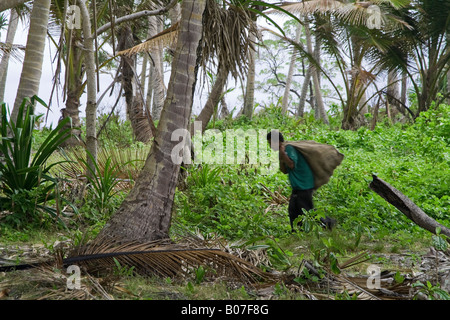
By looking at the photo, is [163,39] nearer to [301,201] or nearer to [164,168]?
[301,201]

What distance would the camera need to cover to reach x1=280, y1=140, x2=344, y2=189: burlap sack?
18.4ft

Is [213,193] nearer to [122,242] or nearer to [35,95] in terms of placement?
[35,95]

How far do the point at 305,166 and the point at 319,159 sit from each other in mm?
191

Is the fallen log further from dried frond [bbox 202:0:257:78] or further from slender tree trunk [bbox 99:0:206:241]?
dried frond [bbox 202:0:257:78]

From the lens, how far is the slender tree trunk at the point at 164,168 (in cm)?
378

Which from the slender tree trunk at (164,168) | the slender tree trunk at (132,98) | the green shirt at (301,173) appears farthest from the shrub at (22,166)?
the slender tree trunk at (132,98)

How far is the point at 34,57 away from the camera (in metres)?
5.30

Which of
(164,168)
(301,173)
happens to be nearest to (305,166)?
(301,173)

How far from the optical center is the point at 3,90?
A: 17.0 metres

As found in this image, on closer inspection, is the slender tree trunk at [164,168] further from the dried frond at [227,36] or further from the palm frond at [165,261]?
the dried frond at [227,36]

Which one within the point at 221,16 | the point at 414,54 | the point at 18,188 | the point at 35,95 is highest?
the point at 414,54

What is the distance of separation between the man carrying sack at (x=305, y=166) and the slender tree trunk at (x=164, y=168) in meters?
1.79
